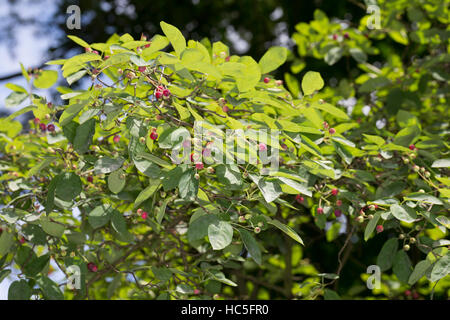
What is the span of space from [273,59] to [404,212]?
1.95 feet

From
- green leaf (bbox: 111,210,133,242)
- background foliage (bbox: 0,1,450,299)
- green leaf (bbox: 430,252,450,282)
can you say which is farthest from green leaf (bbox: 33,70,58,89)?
green leaf (bbox: 430,252,450,282)

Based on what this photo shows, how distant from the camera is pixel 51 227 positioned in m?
1.57

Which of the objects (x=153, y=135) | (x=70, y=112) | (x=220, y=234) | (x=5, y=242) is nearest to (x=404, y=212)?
(x=220, y=234)

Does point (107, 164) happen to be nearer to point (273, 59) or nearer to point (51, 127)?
point (51, 127)

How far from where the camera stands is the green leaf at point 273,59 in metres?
1.60

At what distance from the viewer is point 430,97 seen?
2496 mm

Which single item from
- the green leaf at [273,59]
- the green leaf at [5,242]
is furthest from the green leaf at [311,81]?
the green leaf at [5,242]

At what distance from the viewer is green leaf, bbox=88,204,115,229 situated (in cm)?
156

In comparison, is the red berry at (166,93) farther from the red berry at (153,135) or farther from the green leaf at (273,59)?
the green leaf at (273,59)

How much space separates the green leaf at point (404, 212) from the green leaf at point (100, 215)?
83 cm

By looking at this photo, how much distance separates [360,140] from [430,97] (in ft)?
1.77

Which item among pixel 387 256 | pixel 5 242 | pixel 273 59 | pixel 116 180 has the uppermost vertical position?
pixel 273 59
